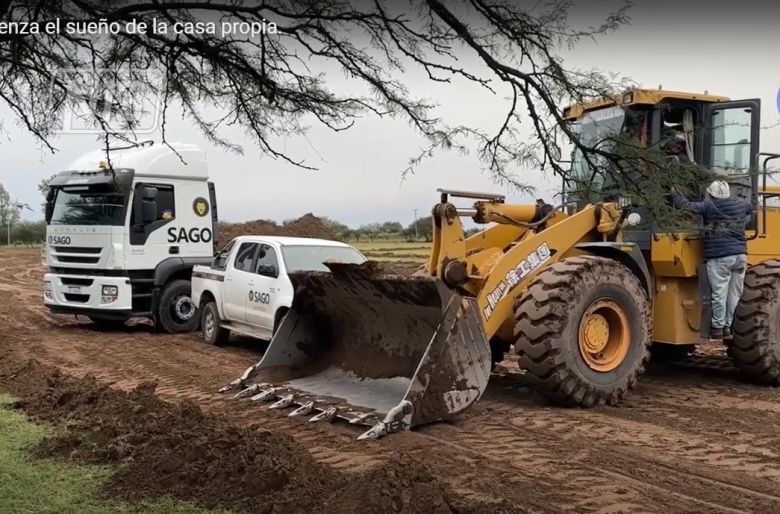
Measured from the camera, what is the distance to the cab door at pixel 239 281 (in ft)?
38.2

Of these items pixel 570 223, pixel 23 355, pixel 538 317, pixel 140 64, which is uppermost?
pixel 140 64

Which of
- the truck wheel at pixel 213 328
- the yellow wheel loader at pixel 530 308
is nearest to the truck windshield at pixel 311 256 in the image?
the truck wheel at pixel 213 328

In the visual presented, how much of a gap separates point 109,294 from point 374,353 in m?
7.49

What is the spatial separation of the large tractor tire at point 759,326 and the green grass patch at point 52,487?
6220mm

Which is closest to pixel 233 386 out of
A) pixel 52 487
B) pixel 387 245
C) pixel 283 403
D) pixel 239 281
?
pixel 283 403

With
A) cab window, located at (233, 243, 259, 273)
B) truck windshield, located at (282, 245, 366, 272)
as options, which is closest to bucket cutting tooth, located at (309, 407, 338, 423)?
truck windshield, located at (282, 245, 366, 272)

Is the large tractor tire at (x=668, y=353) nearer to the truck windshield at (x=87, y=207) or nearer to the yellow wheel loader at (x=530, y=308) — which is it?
the yellow wheel loader at (x=530, y=308)

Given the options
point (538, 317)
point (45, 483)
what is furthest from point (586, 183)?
point (45, 483)

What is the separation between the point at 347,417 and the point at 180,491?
2030 millimetres

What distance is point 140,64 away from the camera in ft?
16.2

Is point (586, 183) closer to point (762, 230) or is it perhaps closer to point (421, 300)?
point (421, 300)

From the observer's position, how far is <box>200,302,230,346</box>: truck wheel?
12453mm

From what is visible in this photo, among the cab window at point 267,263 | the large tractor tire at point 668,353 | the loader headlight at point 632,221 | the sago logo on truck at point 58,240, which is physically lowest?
the large tractor tire at point 668,353

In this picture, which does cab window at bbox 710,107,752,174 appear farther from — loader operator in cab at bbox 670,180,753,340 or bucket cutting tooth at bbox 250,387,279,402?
bucket cutting tooth at bbox 250,387,279,402
